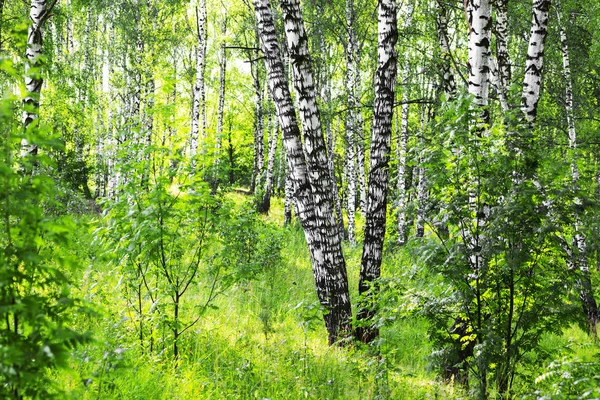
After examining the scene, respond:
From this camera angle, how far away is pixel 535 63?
23.9 ft

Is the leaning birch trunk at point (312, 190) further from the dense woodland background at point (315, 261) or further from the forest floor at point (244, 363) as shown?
the forest floor at point (244, 363)

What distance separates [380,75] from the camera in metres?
5.86

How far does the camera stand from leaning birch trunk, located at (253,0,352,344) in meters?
5.65

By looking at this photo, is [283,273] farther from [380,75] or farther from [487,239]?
[487,239]

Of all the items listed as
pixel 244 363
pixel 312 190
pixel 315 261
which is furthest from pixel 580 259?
pixel 244 363

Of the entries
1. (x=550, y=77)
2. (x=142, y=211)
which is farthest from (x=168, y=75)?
(x=550, y=77)

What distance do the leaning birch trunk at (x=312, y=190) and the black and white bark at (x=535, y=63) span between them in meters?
3.57

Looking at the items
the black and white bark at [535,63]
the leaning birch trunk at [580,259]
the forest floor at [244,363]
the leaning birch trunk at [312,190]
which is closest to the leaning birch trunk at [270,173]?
the leaning birch trunk at [580,259]

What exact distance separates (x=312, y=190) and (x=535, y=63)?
14.3ft

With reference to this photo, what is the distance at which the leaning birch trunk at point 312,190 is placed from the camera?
5648mm

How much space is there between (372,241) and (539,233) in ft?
8.31

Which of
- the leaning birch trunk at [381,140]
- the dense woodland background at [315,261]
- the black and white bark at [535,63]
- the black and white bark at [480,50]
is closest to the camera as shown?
the dense woodland background at [315,261]

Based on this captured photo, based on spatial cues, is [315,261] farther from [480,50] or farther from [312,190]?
[480,50]

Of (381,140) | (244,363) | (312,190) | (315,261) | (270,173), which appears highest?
(381,140)
